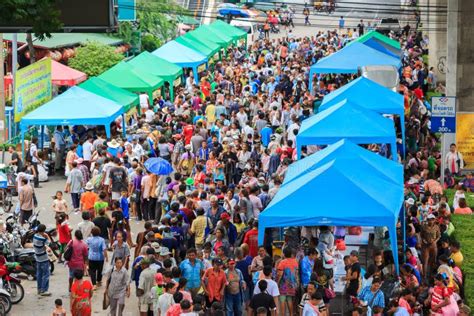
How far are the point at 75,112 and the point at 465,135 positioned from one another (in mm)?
9751

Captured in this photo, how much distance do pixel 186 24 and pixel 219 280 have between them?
184 feet

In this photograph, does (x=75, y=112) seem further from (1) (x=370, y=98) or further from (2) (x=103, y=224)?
(2) (x=103, y=224)

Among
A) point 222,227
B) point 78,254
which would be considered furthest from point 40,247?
point 222,227

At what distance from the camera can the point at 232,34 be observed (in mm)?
59875

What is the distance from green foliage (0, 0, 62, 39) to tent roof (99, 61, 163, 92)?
19.3 metres

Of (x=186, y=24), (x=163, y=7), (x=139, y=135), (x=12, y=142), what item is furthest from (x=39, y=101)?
(x=186, y=24)

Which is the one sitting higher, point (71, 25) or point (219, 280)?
point (71, 25)

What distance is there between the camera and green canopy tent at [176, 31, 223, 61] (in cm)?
5106

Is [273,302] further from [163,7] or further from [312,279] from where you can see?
[163,7]

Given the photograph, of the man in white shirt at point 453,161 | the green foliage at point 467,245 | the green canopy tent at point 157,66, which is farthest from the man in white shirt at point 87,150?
the green canopy tent at point 157,66

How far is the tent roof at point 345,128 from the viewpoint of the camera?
26688 millimetres

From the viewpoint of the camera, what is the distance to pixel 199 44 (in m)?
52.3

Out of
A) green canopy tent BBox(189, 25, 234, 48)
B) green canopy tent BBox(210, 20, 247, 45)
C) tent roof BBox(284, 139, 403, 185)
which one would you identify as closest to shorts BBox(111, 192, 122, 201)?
tent roof BBox(284, 139, 403, 185)

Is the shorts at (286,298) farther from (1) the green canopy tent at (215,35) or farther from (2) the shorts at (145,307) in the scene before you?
(1) the green canopy tent at (215,35)
